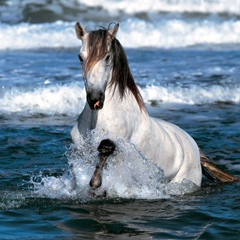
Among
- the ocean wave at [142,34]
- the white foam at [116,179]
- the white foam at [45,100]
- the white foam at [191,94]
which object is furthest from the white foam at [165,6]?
the white foam at [116,179]

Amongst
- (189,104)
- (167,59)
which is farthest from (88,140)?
(167,59)

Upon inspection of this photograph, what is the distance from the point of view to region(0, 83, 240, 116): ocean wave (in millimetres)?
11938

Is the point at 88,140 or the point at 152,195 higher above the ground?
the point at 88,140

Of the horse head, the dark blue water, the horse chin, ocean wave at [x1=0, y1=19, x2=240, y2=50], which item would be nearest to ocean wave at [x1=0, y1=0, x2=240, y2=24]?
ocean wave at [x1=0, y1=19, x2=240, y2=50]

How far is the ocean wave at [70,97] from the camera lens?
1194 cm

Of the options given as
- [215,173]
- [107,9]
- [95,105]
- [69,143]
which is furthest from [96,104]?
[107,9]

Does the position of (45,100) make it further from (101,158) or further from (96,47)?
(96,47)

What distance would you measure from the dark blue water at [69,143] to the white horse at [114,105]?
1.27 ft

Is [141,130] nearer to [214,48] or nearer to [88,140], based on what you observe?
[88,140]

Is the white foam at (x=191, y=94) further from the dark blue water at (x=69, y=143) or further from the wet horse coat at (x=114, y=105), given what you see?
the wet horse coat at (x=114, y=105)

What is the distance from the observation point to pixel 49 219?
6.34m

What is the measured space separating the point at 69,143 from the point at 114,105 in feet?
10.6

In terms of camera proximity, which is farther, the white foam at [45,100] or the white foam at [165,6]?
the white foam at [165,6]

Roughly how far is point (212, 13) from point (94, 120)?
2183cm
